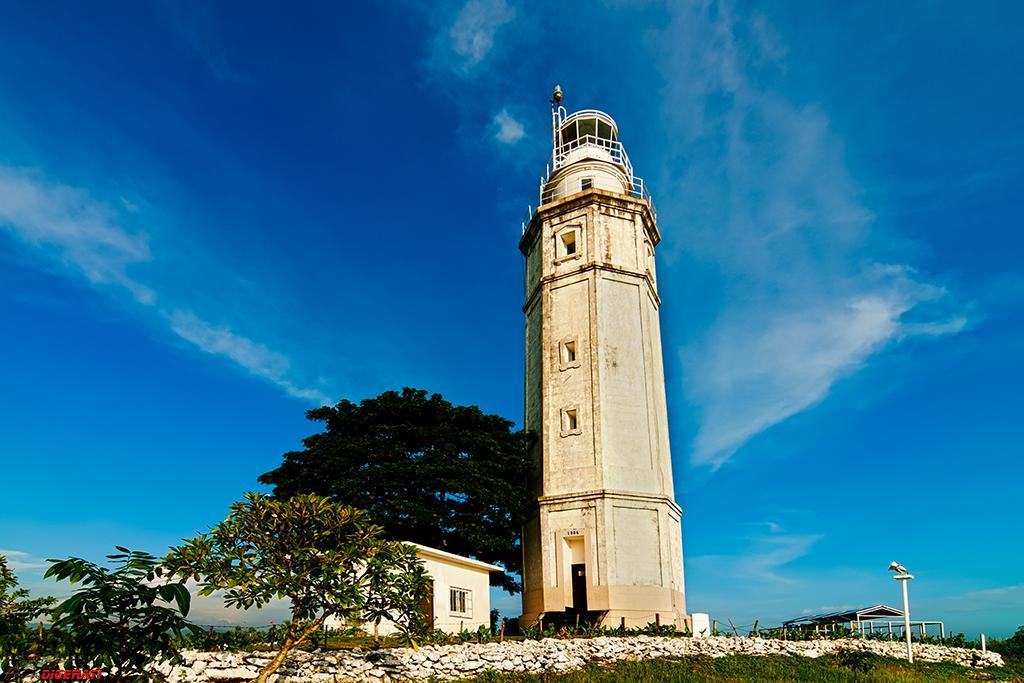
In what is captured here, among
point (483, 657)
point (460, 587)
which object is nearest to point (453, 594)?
point (460, 587)

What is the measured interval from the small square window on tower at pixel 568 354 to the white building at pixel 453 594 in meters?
11.1

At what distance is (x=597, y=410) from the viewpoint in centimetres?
3447

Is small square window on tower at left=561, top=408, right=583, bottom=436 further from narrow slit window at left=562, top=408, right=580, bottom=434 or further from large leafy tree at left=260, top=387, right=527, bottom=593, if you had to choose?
large leafy tree at left=260, top=387, right=527, bottom=593

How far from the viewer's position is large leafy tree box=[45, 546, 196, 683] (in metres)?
11.6

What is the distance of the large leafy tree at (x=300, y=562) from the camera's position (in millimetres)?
16375

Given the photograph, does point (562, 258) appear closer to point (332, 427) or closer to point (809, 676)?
point (332, 427)

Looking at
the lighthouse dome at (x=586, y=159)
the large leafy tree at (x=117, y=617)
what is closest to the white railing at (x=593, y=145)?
the lighthouse dome at (x=586, y=159)

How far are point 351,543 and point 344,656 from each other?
3.85 metres

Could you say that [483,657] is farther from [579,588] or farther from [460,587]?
[579,588]

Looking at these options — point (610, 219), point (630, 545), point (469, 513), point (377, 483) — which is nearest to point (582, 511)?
point (630, 545)

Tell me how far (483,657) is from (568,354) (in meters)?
17.9

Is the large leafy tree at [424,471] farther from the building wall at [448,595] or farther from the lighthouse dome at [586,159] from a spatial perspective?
the lighthouse dome at [586,159]

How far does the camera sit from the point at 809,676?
23109 mm

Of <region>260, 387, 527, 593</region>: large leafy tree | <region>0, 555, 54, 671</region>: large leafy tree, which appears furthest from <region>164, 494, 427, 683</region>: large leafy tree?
<region>260, 387, 527, 593</region>: large leafy tree
